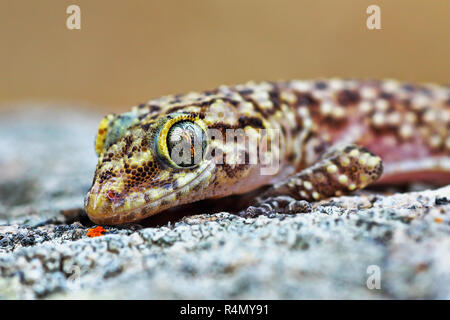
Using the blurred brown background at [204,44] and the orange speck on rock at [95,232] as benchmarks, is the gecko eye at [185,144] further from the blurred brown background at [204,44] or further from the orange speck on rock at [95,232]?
the blurred brown background at [204,44]

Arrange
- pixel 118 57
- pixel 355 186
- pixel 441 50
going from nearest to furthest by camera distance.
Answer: pixel 355 186 → pixel 441 50 → pixel 118 57

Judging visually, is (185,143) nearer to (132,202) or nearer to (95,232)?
(132,202)

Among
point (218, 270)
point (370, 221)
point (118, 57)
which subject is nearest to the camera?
point (218, 270)

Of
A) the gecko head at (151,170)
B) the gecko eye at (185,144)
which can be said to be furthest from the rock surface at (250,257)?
the gecko eye at (185,144)

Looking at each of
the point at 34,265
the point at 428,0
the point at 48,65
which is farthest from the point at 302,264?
the point at 48,65

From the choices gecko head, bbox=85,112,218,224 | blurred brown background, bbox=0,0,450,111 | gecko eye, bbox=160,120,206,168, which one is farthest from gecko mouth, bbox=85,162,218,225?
blurred brown background, bbox=0,0,450,111
